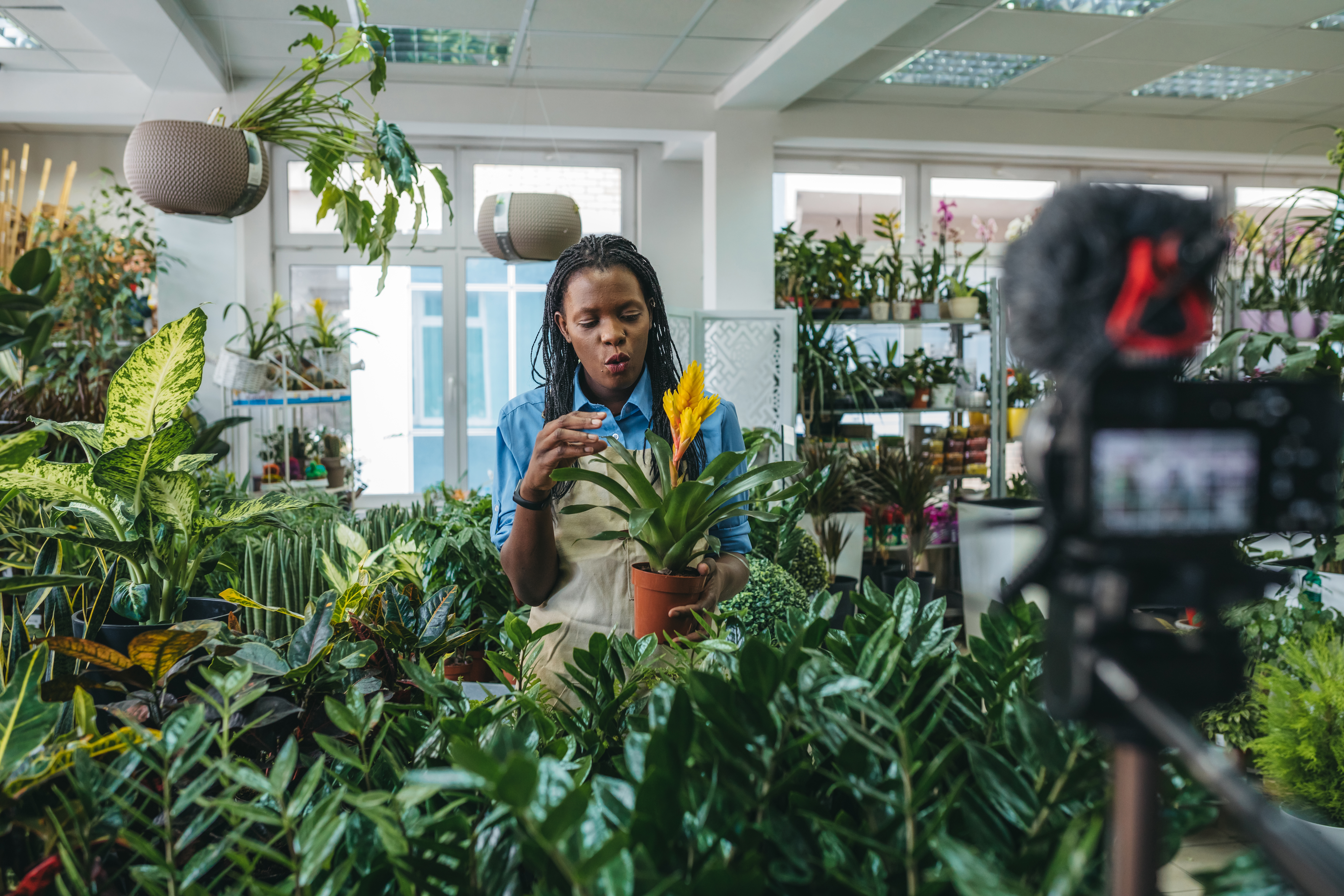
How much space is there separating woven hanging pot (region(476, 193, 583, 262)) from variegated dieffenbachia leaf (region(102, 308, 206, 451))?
8.95 feet

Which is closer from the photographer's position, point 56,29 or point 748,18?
point 748,18

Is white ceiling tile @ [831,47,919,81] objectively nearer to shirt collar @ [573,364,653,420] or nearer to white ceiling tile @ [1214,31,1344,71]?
white ceiling tile @ [1214,31,1344,71]

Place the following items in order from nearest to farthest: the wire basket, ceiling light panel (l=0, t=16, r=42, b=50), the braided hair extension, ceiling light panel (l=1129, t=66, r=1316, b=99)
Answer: the braided hair extension, the wire basket, ceiling light panel (l=0, t=16, r=42, b=50), ceiling light panel (l=1129, t=66, r=1316, b=99)

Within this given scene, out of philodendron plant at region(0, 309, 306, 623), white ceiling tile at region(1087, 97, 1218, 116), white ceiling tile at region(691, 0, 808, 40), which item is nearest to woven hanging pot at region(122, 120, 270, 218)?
philodendron plant at region(0, 309, 306, 623)

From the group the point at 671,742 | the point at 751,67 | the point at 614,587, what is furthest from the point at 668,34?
the point at 671,742

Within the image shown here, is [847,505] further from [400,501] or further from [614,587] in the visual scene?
[614,587]

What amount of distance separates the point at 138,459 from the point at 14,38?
5.05 meters

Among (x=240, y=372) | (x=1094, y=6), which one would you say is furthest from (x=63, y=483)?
(x=1094, y=6)

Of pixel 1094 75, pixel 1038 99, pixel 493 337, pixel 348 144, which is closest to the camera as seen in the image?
pixel 348 144

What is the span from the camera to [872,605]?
660 millimetres

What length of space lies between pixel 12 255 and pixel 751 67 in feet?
12.2

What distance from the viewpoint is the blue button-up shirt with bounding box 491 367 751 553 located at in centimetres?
147

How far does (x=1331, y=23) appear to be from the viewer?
14.3 ft

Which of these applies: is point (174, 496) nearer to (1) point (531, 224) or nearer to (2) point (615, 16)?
(1) point (531, 224)
